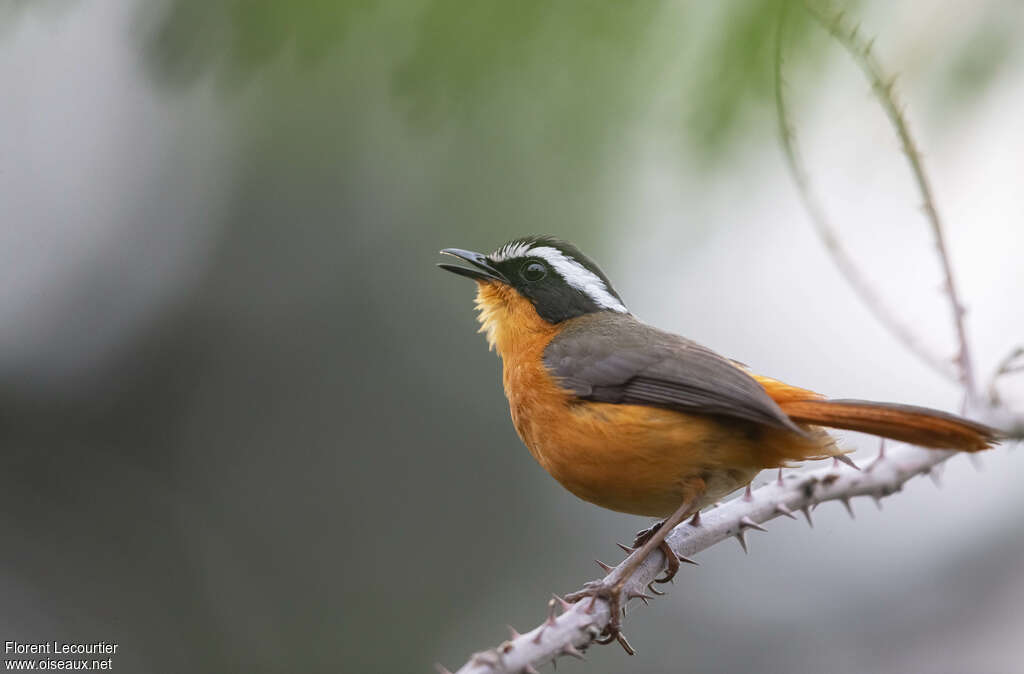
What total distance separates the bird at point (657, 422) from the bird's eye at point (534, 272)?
39 cm

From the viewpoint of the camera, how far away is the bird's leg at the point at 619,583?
139 inches

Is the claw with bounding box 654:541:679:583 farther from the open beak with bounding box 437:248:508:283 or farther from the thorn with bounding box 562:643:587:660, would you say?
the open beak with bounding box 437:248:508:283

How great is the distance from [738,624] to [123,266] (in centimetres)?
588

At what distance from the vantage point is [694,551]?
12.3 ft

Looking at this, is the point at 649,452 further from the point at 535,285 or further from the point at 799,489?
the point at 535,285

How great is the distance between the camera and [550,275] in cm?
489

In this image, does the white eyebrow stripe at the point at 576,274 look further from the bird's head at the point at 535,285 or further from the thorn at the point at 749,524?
the thorn at the point at 749,524

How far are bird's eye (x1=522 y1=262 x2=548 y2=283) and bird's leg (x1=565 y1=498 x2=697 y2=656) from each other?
59.3 inches

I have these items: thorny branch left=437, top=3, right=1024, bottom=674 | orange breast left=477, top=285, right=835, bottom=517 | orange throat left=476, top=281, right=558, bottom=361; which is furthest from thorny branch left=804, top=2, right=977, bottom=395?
orange throat left=476, top=281, right=558, bottom=361

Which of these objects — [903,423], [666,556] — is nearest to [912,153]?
[903,423]

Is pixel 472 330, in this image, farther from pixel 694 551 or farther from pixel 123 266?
pixel 694 551

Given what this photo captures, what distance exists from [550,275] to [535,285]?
93 mm

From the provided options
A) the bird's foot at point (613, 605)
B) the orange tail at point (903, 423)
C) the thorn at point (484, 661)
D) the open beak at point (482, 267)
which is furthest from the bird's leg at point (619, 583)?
the open beak at point (482, 267)

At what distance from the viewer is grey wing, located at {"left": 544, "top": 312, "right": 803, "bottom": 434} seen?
3.71 metres
